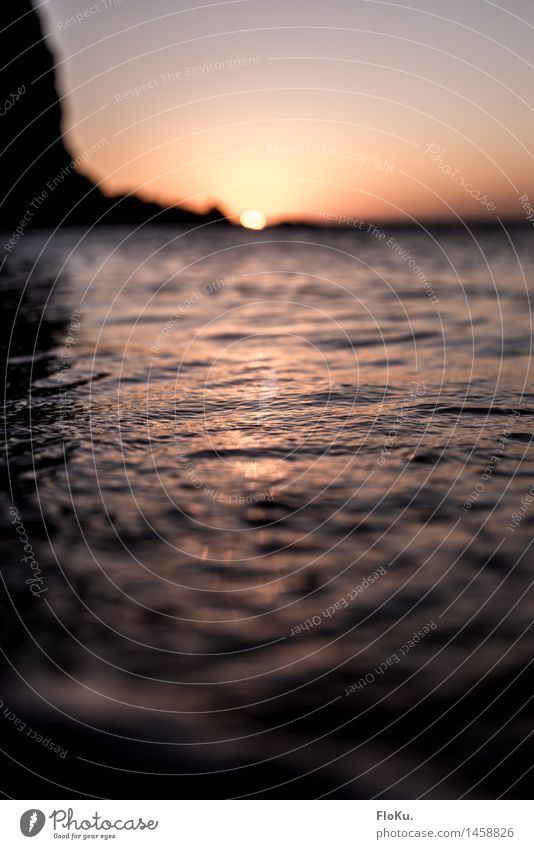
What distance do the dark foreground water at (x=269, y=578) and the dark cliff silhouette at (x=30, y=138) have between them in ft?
183

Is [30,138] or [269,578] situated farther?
[30,138]

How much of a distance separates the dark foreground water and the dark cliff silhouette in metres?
55.7

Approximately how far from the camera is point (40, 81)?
290 feet

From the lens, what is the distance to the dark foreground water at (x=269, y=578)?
497 centimetres

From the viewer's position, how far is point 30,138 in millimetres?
83500

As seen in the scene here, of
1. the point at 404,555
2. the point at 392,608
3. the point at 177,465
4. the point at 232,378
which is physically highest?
the point at 232,378

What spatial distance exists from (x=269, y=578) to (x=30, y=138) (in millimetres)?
85537

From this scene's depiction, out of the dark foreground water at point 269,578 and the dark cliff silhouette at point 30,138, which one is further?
the dark cliff silhouette at point 30,138

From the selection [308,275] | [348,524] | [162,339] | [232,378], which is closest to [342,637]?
[348,524]

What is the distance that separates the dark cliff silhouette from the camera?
233ft

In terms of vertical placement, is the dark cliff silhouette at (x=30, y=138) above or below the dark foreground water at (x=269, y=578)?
above

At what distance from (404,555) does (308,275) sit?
115 ft

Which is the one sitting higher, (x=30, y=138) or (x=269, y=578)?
(x=30, y=138)

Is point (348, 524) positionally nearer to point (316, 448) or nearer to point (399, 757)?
point (316, 448)
